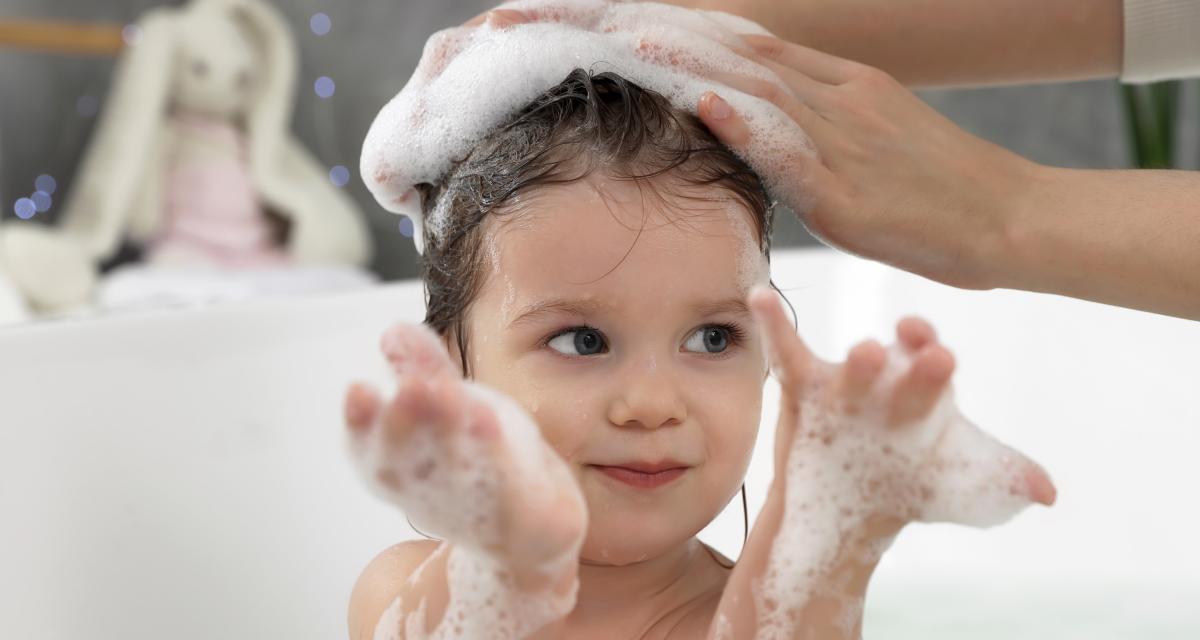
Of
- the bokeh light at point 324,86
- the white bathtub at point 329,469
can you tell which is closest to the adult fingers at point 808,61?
the white bathtub at point 329,469

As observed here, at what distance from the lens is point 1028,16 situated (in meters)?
1.23

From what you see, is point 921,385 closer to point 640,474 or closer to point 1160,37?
point 640,474

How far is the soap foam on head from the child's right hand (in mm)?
378

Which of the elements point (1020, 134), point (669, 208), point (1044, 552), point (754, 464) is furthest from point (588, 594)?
point (1020, 134)

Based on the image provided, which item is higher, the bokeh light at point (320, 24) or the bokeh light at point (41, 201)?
the bokeh light at point (320, 24)

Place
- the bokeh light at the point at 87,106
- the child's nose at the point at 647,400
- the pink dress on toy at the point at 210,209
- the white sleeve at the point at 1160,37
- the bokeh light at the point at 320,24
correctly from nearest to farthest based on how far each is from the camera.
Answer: the child's nose at the point at 647,400, the white sleeve at the point at 1160,37, the pink dress on toy at the point at 210,209, the bokeh light at the point at 87,106, the bokeh light at the point at 320,24

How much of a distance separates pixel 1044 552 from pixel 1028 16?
36.9 inches

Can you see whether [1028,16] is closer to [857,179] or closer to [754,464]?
[857,179]

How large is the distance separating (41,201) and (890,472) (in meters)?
2.97

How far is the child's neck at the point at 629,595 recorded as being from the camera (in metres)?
1.00

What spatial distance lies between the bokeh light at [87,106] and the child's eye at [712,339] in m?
2.75

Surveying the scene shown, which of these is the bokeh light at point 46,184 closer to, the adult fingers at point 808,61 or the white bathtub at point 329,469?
the white bathtub at point 329,469

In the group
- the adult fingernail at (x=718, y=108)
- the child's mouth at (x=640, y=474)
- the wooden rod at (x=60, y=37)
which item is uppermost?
the adult fingernail at (x=718, y=108)

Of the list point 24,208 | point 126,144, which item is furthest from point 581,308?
point 24,208
